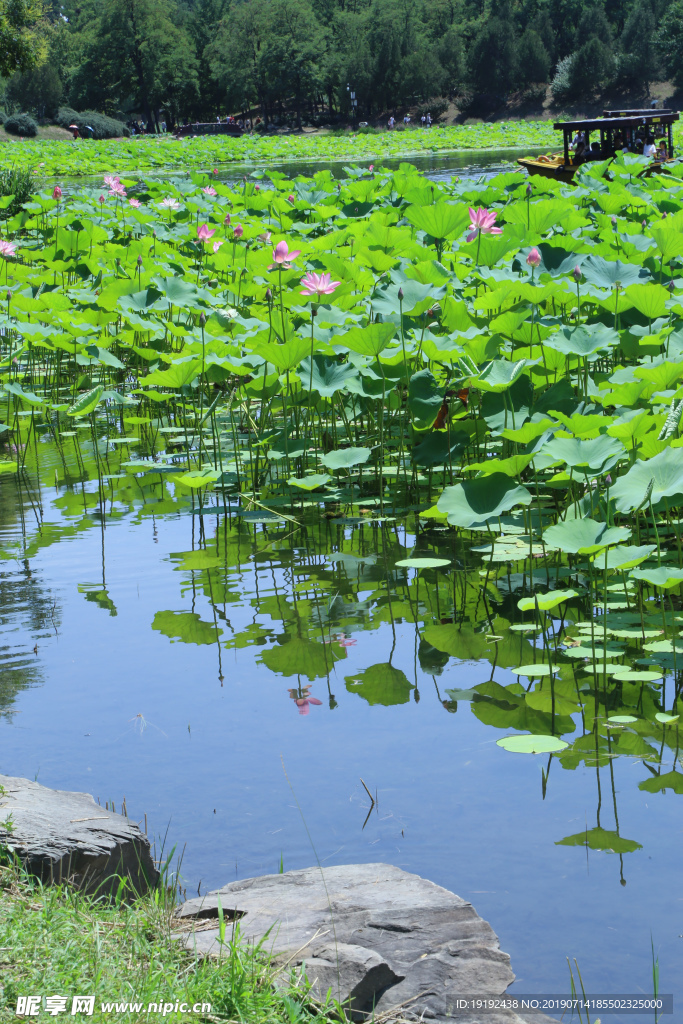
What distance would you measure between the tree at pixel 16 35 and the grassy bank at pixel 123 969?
27.1 meters

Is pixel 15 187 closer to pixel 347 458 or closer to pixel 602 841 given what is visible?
pixel 347 458

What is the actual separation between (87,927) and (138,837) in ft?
0.83

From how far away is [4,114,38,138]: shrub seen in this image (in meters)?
43.3

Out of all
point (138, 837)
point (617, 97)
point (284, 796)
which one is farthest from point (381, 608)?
point (617, 97)

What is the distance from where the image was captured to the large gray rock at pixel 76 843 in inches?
70.8

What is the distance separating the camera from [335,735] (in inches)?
92.6

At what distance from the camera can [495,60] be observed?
56844 mm

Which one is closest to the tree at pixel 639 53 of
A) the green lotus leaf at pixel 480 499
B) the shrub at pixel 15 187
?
the shrub at pixel 15 187

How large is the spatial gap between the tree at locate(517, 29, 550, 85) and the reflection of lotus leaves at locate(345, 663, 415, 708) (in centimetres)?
6020

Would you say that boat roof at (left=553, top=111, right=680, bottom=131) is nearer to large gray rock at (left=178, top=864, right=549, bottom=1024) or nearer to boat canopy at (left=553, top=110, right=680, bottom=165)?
boat canopy at (left=553, top=110, right=680, bottom=165)

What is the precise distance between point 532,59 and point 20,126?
29741mm

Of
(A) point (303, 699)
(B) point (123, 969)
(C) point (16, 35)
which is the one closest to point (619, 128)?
(A) point (303, 699)

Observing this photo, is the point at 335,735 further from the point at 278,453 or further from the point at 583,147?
the point at 583,147

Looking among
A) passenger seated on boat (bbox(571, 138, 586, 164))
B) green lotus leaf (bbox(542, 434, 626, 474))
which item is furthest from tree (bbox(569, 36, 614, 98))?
green lotus leaf (bbox(542, 434, 626, 474))
